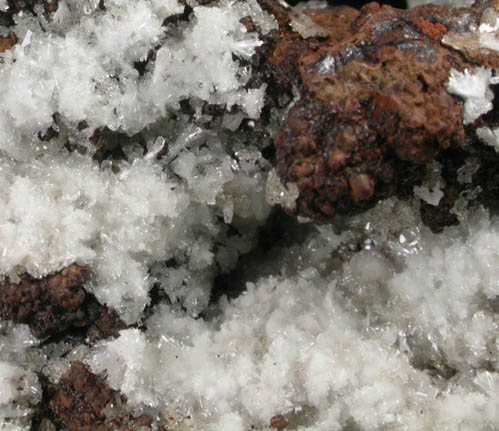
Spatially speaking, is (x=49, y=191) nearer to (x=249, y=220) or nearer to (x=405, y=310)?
(x=249, y=220)

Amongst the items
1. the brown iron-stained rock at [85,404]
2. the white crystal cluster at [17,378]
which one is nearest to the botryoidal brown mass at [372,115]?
the brown iron-stained rock at [85,404]

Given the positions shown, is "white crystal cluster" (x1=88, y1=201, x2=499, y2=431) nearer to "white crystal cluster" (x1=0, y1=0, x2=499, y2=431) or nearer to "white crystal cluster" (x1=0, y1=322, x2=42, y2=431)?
"white crystal cluster" (x1=0, y1=0, x2=499, y2=431)

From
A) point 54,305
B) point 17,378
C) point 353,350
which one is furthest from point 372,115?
point 17,378

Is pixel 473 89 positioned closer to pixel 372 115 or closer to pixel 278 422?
pixel 372 115

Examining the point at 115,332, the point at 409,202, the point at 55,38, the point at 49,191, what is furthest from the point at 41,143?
the point at 409,202

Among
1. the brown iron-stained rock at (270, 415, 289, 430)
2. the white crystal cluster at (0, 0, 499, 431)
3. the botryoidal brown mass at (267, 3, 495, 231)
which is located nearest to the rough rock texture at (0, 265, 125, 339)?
the white crystal cluster at (0, 0, 499, 431)

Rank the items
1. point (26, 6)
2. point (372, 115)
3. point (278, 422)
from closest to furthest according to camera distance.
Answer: point (372, 115), point (278, 422), point (26, 6)

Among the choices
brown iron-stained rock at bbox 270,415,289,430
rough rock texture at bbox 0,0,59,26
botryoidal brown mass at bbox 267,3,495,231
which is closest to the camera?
botryoidal brown mass at bbox 267,3,495,231
